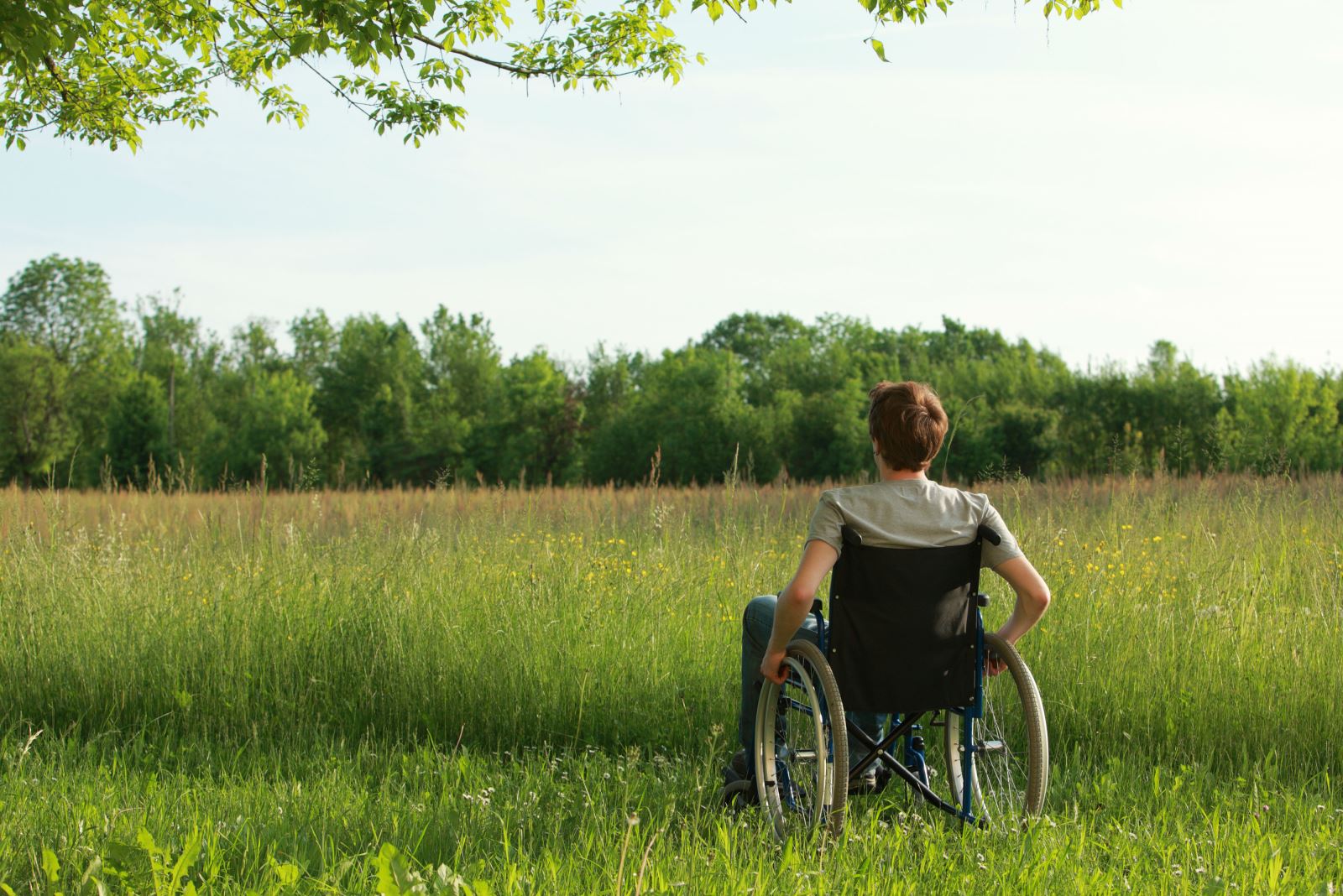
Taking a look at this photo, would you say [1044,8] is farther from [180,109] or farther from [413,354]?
[413,354]

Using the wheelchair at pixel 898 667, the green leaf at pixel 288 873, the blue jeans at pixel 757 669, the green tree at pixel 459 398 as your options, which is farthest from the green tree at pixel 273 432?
the wheelchair at pixel 898 667

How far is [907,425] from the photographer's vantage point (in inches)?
123

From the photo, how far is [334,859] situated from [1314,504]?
9135 millimetres

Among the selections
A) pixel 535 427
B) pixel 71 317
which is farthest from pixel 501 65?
pixel 71 317

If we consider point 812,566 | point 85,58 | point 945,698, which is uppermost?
point 85,58

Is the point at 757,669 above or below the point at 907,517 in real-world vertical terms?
below

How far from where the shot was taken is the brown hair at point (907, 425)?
3.13 metres

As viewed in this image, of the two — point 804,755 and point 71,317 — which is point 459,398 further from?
point 804,755

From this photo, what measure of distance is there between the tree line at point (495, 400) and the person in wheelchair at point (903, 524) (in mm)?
19828

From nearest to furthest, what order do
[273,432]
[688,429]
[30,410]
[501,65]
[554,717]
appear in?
[554,717] → [501,65] → [688,429] → [30,410] → [273,432]

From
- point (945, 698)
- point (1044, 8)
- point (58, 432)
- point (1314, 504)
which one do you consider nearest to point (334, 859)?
point (945, 698)

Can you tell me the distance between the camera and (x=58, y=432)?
47000mm

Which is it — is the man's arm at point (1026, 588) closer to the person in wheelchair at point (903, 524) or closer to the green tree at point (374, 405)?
the person in wheelchair at point (903, 524)

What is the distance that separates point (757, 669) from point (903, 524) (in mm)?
801
